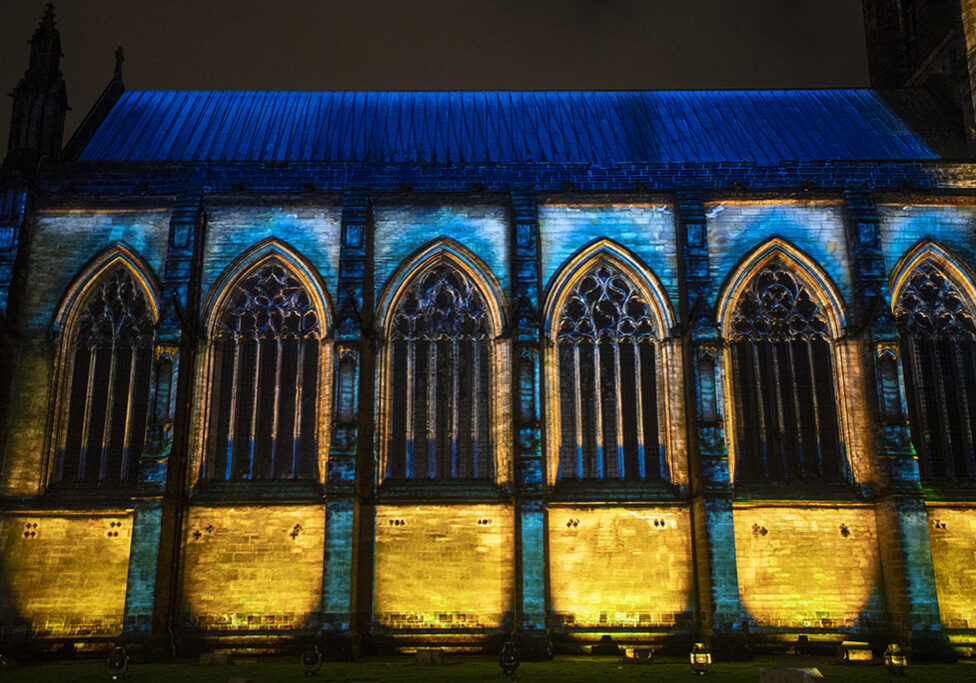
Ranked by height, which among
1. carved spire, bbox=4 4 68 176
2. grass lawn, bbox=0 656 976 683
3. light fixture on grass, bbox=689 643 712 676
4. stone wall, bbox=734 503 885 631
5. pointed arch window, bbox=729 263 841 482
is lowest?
grass lawn, bbox=0 656 976 683

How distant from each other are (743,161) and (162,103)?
17645mm

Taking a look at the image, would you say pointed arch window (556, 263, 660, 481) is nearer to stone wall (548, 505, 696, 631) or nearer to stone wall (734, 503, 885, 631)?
stone wall (548, 505, 696, 631)

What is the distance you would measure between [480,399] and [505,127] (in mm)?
9459

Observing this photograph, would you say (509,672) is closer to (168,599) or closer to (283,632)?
(283,632)

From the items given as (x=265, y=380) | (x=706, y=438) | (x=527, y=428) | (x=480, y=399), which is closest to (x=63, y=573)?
(x=265, y=380)

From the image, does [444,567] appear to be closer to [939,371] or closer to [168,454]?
[168,454]

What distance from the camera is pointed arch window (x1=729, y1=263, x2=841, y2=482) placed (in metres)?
20.7

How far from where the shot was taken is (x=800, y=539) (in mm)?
19672

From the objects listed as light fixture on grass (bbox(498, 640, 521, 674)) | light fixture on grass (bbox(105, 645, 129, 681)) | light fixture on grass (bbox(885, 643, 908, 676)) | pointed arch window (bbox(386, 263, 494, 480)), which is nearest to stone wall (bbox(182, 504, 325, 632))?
pointed arch window (bbox(386, 263, 494, 480))

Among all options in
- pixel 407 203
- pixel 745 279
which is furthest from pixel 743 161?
pixel 407 203

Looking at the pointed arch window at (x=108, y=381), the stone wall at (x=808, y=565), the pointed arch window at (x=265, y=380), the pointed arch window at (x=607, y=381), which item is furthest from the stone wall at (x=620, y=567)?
the pointed arch window at (x=108, y=381)

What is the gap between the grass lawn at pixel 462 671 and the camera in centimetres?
1527

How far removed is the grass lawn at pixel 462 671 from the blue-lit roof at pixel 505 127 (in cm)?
1261

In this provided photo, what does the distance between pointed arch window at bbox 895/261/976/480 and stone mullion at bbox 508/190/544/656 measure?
362 inches
